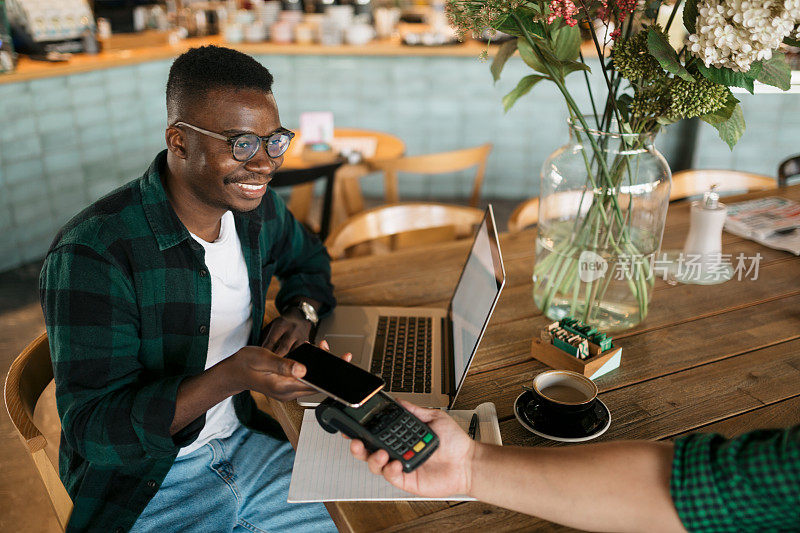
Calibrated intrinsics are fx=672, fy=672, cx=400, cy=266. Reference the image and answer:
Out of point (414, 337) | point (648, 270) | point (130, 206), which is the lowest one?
point (414, 337)

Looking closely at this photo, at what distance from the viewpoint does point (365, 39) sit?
179 inches

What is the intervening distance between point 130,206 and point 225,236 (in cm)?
21

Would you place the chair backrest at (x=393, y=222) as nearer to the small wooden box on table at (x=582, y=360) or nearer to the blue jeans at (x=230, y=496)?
the blue jeans at (x=230, y=496)

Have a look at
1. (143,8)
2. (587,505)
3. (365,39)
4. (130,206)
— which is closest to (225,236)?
(130,206)

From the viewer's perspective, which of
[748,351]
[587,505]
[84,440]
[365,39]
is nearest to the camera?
[587,505]

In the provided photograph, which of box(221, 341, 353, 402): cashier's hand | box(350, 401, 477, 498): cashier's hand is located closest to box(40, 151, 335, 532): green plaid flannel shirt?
box(221, 341, 353, 402): cashier's hand

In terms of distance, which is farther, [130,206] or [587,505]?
[130,206]

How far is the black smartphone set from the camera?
3.18 ft

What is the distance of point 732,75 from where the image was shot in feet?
3.77

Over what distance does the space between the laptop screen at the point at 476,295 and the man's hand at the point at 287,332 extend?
32cm

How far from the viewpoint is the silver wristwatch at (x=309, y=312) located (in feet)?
4.70

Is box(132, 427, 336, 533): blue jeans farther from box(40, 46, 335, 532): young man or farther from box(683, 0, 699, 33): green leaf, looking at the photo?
box(683, 0, 699, 33): green leaf

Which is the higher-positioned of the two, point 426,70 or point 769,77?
point 769,77

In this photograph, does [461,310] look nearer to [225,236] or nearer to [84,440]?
[225,236]
